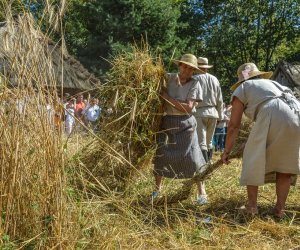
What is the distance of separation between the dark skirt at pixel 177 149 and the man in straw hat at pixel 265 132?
71 centimetres

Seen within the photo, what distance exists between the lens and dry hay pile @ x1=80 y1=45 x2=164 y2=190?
521 centimetres

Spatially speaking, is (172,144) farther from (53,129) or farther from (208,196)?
(53,129)

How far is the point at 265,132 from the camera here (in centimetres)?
446

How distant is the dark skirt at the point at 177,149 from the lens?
5.27 meters

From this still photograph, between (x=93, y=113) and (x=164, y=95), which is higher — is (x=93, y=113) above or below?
below

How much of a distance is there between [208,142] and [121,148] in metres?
1.40

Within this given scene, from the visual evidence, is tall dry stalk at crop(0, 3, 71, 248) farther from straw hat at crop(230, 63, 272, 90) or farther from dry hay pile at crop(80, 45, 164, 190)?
straw hat at crop(230, 63, 272, 90)

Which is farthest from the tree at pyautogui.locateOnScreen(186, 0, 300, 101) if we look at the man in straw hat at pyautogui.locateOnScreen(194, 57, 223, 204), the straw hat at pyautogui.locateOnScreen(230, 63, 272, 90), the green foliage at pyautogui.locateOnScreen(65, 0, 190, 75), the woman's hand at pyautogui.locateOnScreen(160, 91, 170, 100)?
the straw hat at pyautogui.locateOnScreen(230, 63, 272, 90)

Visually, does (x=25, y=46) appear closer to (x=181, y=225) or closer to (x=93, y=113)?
(x=181, y=225)

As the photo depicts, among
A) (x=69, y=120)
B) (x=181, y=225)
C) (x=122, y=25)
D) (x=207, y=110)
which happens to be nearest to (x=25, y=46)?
(x=69, y=120)

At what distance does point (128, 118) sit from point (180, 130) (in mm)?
532

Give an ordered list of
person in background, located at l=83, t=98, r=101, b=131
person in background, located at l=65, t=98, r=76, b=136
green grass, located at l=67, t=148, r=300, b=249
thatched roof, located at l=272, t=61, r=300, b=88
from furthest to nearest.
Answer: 1. thatched roof, located at l=272, t=61, r=300, b=88
2. person in background, located at l=83, t=98, r=101, b=131
3. green grass, located at l=67, t=148, r=300, b=249
4. person in background, located at l=65, t=98, r=76, b=136

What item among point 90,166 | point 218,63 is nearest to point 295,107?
point 90,166

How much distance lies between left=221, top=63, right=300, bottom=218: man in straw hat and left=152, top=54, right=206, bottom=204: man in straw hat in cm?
71
